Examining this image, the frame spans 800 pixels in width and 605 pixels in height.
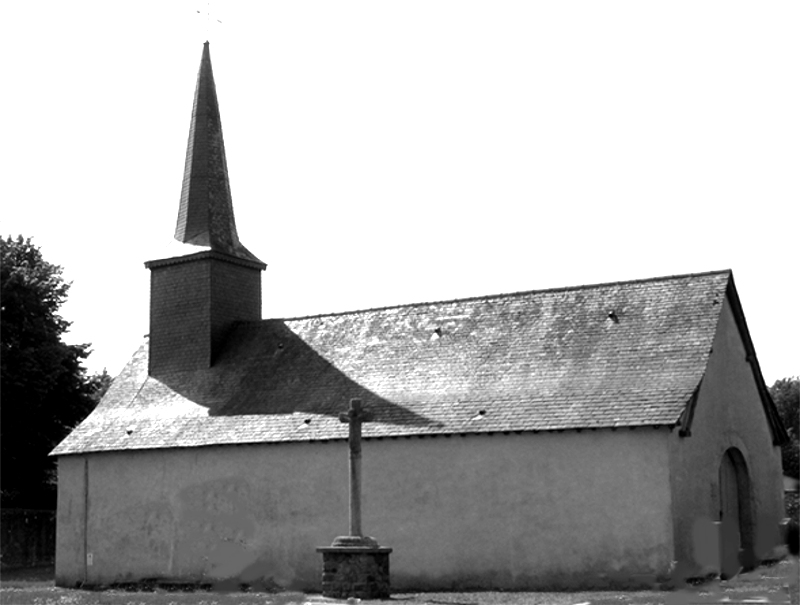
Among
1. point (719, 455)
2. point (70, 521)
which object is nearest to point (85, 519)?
point (70, 521)

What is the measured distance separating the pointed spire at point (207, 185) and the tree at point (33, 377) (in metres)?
10.6

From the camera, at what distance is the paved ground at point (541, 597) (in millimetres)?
20016

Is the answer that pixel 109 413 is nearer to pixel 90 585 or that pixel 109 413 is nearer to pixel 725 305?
pixel 90 585

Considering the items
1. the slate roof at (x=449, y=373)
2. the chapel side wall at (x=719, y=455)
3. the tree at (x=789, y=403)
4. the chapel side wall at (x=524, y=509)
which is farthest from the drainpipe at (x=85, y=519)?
the tree at (x=789, y=403)

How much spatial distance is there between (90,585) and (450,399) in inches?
467

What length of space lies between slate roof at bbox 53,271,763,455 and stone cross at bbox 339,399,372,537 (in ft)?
14.4

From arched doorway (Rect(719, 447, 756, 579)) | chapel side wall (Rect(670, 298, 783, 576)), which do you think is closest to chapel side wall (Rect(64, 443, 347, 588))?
chapel side wall (Rect(670, 298, 783, 576))

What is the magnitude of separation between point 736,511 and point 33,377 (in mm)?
26485

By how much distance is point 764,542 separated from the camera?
28500mm

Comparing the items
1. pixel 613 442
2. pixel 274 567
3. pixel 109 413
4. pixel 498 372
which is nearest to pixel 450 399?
pixel 498 372

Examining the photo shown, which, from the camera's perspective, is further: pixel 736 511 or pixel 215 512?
pixel 215 512

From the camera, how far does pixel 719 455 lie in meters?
26.6

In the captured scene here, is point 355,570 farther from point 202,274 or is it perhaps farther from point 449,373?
point 202,274

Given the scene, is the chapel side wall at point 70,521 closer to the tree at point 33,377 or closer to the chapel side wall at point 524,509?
the chapel side wall at point 524,509
